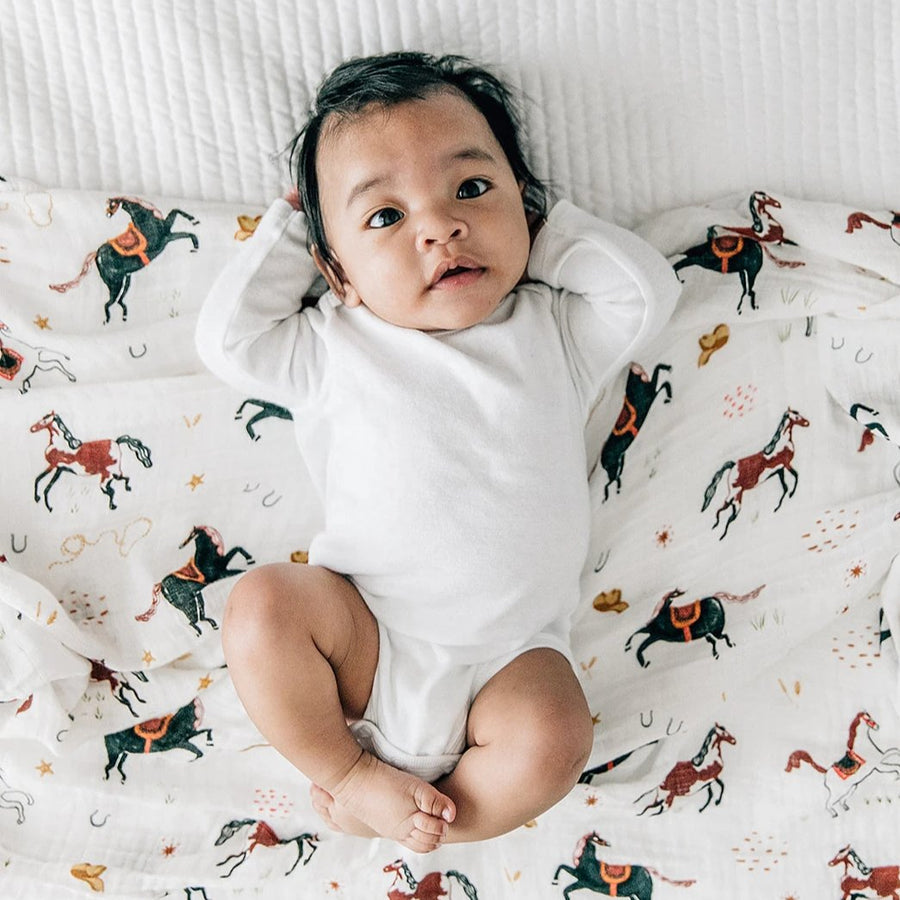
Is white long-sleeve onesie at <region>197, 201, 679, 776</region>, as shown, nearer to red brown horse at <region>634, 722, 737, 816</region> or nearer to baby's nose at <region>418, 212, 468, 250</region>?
baby's nose at <region>418, 212, 468, 250</region>

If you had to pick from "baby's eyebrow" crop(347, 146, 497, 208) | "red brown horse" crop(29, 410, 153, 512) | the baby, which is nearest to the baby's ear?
the baby

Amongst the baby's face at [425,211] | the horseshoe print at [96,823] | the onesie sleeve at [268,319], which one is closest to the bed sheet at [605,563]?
the horseshoe print at [96,823]

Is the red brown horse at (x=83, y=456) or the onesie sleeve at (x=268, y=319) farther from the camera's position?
the red brown horse at (x=83, y=456)

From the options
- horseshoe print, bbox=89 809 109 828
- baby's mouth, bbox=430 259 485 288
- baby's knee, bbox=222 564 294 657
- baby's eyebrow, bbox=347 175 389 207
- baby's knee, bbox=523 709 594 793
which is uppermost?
baby's eyebrow, bbox=347 175 389 207

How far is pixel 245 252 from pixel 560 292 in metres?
0.40

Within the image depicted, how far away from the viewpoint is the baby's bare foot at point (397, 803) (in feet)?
3.92

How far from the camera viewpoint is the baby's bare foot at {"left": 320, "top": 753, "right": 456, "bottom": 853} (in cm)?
119

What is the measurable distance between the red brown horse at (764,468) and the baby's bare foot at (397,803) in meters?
0.52

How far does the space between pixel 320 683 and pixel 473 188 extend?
23.3 inches

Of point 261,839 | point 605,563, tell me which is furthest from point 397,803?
point 605,563

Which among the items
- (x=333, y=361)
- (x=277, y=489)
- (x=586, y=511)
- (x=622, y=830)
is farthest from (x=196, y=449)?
(x=622, y=830)

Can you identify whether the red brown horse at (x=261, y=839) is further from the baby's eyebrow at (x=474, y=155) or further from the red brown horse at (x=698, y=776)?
the baby's eyebrow at (x=474, y=155)

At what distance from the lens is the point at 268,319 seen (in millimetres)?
1263

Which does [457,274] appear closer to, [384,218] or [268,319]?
[384,218]
